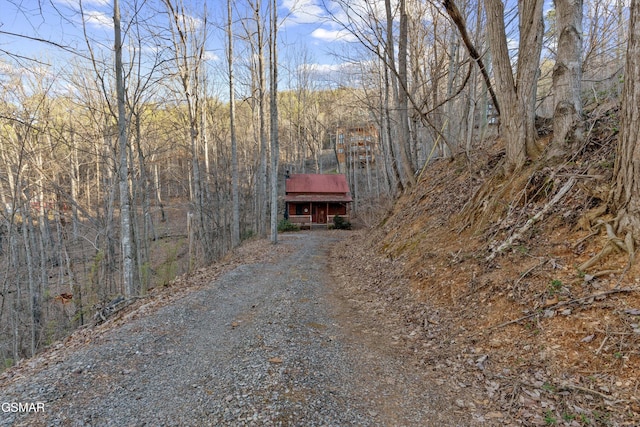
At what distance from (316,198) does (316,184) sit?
1542mm

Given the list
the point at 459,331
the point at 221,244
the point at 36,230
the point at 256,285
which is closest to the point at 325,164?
the point at 221,244

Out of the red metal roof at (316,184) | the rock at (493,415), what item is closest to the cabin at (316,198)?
the red metal roof at (316,184)

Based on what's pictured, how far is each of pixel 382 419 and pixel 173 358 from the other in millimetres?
2847

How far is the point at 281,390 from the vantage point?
10.4 feet

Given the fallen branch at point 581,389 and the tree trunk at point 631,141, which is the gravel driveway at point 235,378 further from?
the tree trunk at point 631,141

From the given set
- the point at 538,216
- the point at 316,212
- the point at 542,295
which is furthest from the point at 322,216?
the point at 542,295

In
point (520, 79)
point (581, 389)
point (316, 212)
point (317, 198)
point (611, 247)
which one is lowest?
point (581, 389)

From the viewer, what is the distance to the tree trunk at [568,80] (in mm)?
5301

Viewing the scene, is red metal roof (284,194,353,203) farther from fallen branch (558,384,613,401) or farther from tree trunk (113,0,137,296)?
fallen branch (558,384,613,401)

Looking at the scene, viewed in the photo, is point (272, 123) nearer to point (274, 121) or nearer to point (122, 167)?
point (274, 121)

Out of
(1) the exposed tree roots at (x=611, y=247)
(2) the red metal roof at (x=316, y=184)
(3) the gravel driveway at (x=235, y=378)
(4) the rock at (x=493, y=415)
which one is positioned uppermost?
(2) the red metal roof at (x=316, y=184)

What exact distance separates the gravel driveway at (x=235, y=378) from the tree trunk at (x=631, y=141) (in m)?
2.92

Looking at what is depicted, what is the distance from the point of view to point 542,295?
148 inches

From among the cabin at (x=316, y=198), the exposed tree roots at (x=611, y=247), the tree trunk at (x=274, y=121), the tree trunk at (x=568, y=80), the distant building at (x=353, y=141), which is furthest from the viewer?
the distant building at (x=353, y=141)
